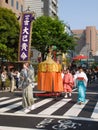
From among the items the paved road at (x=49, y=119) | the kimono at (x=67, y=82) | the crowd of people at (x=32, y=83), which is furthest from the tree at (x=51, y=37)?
the paved road at (x=49, y=119)

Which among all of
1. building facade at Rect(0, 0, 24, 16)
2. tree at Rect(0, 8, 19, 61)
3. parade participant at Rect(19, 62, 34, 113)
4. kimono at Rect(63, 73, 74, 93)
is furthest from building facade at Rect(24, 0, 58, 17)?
parade participant at Rect(19, 62, 34, 113)

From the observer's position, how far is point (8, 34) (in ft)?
147

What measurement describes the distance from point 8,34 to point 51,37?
16373 mm

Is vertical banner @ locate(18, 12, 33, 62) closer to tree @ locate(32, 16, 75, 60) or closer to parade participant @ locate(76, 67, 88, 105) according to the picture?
parade participant @ locate(76, 67, 88, 105)

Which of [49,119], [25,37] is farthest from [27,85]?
[25,37]

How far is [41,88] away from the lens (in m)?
19.3

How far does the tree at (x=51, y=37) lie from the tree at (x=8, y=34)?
43.0ft

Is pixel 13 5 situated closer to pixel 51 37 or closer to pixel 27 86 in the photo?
pixel 51 37

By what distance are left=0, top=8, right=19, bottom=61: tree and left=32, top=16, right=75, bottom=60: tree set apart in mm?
13115

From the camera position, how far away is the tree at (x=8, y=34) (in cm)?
4409

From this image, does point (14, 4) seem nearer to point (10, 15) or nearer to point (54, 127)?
point (10, 15)

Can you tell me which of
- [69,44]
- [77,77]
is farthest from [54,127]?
[69,44]

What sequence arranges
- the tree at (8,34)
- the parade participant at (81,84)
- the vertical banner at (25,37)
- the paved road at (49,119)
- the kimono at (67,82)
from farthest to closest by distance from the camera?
1. the tree at (8,34)
2. the vertical banner at (25,37)
3. the kimono at (67,82)
4. the parade participant at (81,84)
5. the paved road at (49,119)

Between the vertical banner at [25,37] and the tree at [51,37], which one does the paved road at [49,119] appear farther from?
the tree at [51,37]
